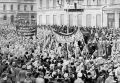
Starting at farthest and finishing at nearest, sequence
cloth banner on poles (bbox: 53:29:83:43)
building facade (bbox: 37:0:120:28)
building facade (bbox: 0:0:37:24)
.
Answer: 1. building facade (bbox: 0:0:37:24)
2. building facade (bbox: 37:0:120:28)
3. cloth banner on poles (bbox: 53:29:83:43)

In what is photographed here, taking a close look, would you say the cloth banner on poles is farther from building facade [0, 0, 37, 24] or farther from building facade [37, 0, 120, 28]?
building facade [0, 0, 37, 24]

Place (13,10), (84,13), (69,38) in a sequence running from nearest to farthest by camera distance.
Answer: (69,38) < (84,13) < (13,10)

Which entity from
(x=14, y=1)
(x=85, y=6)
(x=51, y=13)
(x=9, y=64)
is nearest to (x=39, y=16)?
(x=51, y=13)

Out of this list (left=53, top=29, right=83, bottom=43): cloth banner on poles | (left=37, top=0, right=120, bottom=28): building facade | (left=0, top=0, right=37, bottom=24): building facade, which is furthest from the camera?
(left=0, top=0, right=37, bottom=24): building facade

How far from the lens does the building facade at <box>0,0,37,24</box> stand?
11044cm

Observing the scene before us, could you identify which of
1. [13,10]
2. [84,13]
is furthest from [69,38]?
[13,10]

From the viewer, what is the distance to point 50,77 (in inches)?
695

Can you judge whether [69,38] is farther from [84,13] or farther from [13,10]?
[13,10]

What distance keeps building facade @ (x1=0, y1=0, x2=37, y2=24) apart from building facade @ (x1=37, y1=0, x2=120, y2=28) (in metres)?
34.6

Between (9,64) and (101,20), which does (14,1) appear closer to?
(101,20)

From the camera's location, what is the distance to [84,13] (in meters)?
63.5

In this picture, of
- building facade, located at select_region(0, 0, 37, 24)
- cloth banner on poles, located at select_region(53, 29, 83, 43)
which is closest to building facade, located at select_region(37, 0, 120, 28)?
cloth banner on poles, located at select_region(53, 29, 83, 43)

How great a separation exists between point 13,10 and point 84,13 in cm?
5073

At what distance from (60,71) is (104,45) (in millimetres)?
12428
